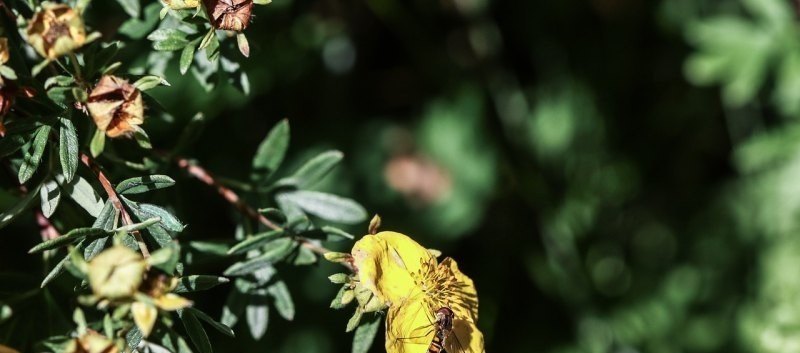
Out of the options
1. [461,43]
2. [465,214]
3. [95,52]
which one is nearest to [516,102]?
[461,43]

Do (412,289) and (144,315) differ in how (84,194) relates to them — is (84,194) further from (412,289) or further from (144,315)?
(412,289)

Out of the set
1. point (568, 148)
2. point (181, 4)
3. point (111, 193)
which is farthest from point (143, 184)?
point (568, 148)

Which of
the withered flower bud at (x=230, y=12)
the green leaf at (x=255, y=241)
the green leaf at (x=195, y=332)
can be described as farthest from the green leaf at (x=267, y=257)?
the withered flower bud at (x=230, y=12)

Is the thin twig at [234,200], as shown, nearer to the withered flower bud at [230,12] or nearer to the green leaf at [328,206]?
the green leaf at [328,206]

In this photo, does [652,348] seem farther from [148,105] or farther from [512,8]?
[148,105]

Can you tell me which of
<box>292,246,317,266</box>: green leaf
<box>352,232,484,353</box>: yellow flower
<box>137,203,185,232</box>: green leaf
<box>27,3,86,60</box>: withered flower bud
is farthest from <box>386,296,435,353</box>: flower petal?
<box>27,3,86,60</box>: withered flower bud

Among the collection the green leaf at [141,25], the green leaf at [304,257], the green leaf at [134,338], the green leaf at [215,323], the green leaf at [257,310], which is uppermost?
the green leaf at [141,25]

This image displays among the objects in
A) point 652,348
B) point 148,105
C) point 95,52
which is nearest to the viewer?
point 95,52
